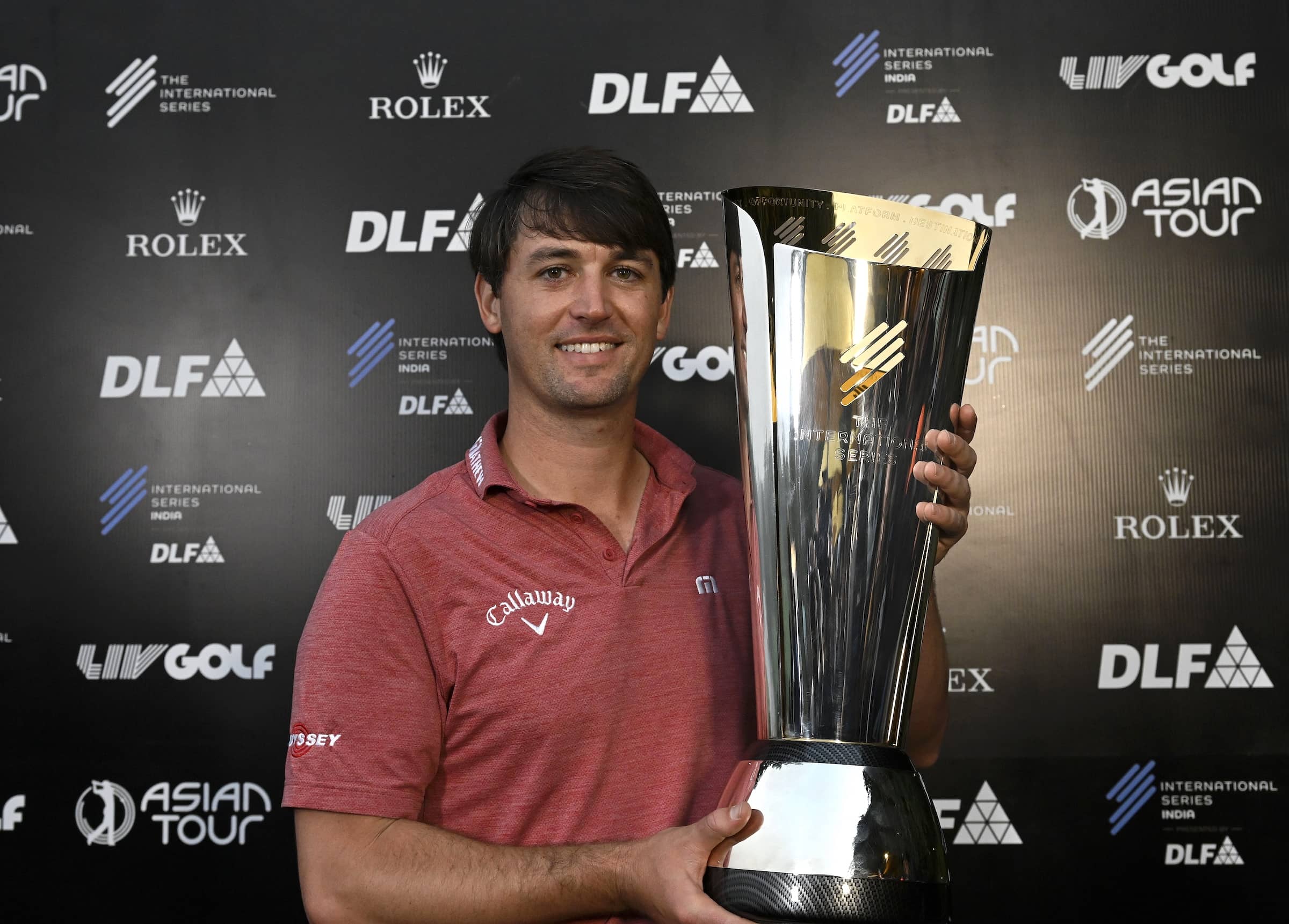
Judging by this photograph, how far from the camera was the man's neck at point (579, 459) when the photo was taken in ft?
4.48

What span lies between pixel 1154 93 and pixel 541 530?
5.41ft

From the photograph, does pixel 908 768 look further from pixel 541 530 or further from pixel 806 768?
pixel 541 530

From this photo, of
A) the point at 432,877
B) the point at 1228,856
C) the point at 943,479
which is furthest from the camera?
the point at 1228,856

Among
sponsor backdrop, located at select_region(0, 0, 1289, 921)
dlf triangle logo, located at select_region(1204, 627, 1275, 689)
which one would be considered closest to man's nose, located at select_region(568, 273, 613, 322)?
sponsor backdrop, located at select_region(0, 0, 1289, 921)

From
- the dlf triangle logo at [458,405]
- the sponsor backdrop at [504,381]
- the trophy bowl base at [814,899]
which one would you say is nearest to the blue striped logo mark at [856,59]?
the sponsor backdrop at [504,381]

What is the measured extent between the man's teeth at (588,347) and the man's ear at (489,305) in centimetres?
16

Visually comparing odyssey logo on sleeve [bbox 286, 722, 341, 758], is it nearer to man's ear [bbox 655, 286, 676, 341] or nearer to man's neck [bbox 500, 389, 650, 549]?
man's neck [bbox 500, 389, 650, 549]

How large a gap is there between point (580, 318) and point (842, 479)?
0.46m

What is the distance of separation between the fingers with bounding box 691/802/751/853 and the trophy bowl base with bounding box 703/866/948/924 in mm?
27

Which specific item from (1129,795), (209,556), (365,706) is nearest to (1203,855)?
(1129,795)

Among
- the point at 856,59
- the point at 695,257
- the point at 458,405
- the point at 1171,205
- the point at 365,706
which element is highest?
the point at 856,59

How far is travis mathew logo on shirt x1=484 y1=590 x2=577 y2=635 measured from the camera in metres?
1.23

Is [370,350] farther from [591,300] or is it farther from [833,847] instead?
[833,847]

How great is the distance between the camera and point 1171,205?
2.22 meters
